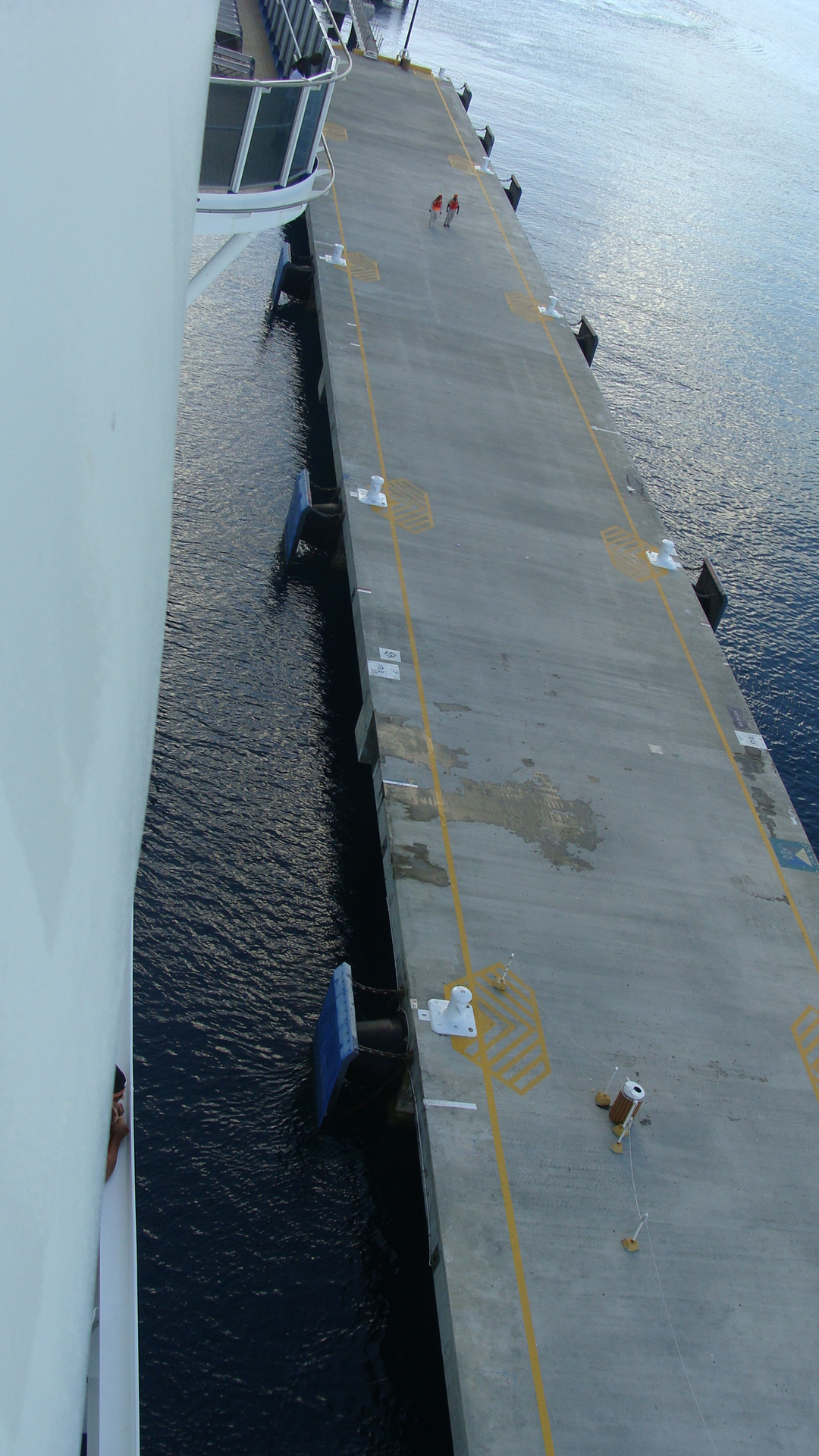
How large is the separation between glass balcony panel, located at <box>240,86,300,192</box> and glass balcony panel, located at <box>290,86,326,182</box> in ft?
1.21

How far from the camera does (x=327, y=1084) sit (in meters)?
16.7

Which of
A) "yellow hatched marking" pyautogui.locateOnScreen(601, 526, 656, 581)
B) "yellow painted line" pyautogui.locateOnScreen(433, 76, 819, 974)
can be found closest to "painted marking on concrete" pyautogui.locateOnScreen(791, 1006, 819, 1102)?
"yellow painted line" pyautogui.locateOnScreen(433, 76, 819, 974)

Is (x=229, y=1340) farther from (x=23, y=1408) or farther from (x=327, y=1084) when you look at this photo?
(x=23, y=1408)

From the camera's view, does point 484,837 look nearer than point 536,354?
Yes

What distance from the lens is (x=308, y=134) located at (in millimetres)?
14961

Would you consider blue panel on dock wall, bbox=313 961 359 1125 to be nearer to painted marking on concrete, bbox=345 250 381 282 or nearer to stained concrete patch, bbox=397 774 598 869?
stained concrete patch, bbox=397 774 598 869

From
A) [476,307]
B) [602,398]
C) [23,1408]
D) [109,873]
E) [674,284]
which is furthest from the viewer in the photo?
[674,284]

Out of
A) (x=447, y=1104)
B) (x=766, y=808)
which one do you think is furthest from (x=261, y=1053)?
(x=766, y=808)

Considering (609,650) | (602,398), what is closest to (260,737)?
(609,650)

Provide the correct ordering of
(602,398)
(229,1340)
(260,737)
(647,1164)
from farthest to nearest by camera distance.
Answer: (602,398)
(260,737)
(647,1164)
(229,1340)

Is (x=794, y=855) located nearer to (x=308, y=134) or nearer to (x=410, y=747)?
(x=410, y=747)

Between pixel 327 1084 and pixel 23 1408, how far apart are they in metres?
15.3

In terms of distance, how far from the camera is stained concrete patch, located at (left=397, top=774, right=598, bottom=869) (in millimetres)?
19766

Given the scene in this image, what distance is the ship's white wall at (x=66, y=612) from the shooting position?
1864 millimetres
